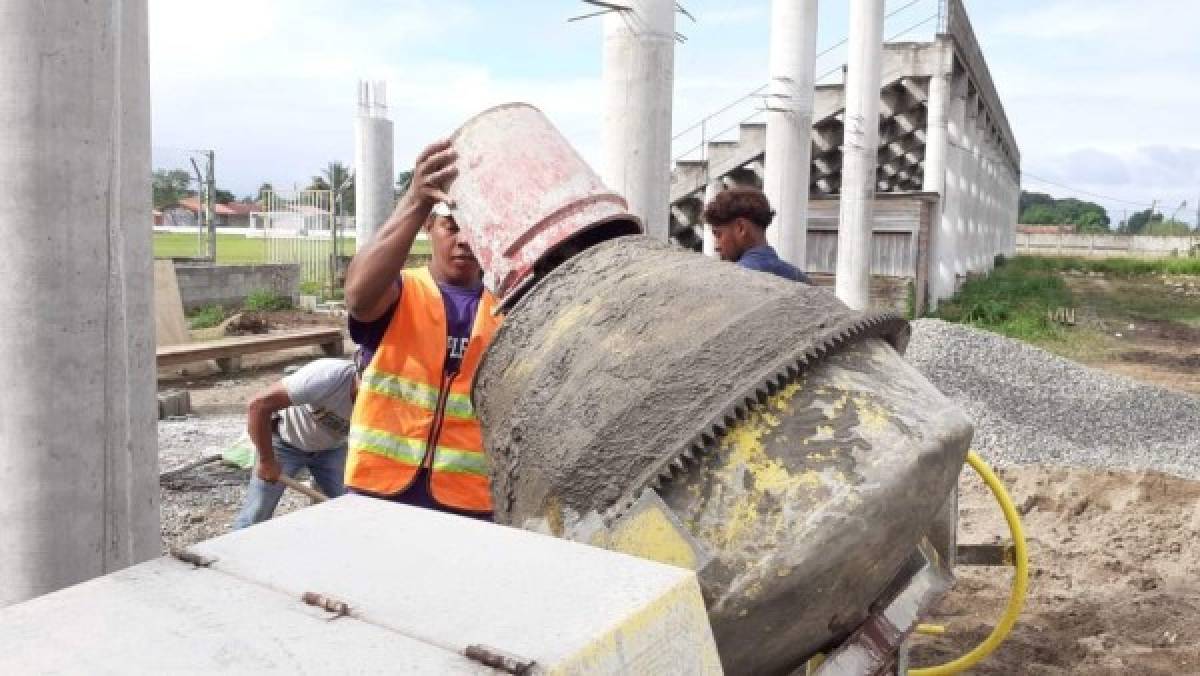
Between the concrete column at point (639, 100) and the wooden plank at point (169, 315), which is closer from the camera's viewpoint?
the concrete column at point (639, 100)

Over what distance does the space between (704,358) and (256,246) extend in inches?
1283

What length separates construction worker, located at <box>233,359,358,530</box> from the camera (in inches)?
155

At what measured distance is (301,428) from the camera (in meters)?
4.44

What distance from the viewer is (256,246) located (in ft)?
107

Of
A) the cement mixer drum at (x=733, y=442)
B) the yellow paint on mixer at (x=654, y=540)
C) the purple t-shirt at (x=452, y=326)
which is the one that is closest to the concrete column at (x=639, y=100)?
the purple t-shirt at (x=452, y=326)

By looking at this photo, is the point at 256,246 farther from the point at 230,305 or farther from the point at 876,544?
Result: the point at 876,544

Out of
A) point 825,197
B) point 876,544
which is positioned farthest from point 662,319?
point 825,197

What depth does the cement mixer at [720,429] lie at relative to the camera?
204 cm

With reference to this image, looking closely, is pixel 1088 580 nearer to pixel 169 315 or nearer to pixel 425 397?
pixel 425 397

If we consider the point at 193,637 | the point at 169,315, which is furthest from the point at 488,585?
the point at 169,315

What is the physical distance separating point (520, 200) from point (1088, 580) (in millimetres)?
4921

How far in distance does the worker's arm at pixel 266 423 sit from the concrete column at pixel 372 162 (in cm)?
901

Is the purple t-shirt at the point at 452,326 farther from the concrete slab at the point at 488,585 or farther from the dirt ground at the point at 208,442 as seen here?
the dirt ground at the point at 208,442

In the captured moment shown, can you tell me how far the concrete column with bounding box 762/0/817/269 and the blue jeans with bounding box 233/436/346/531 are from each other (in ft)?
22.1
